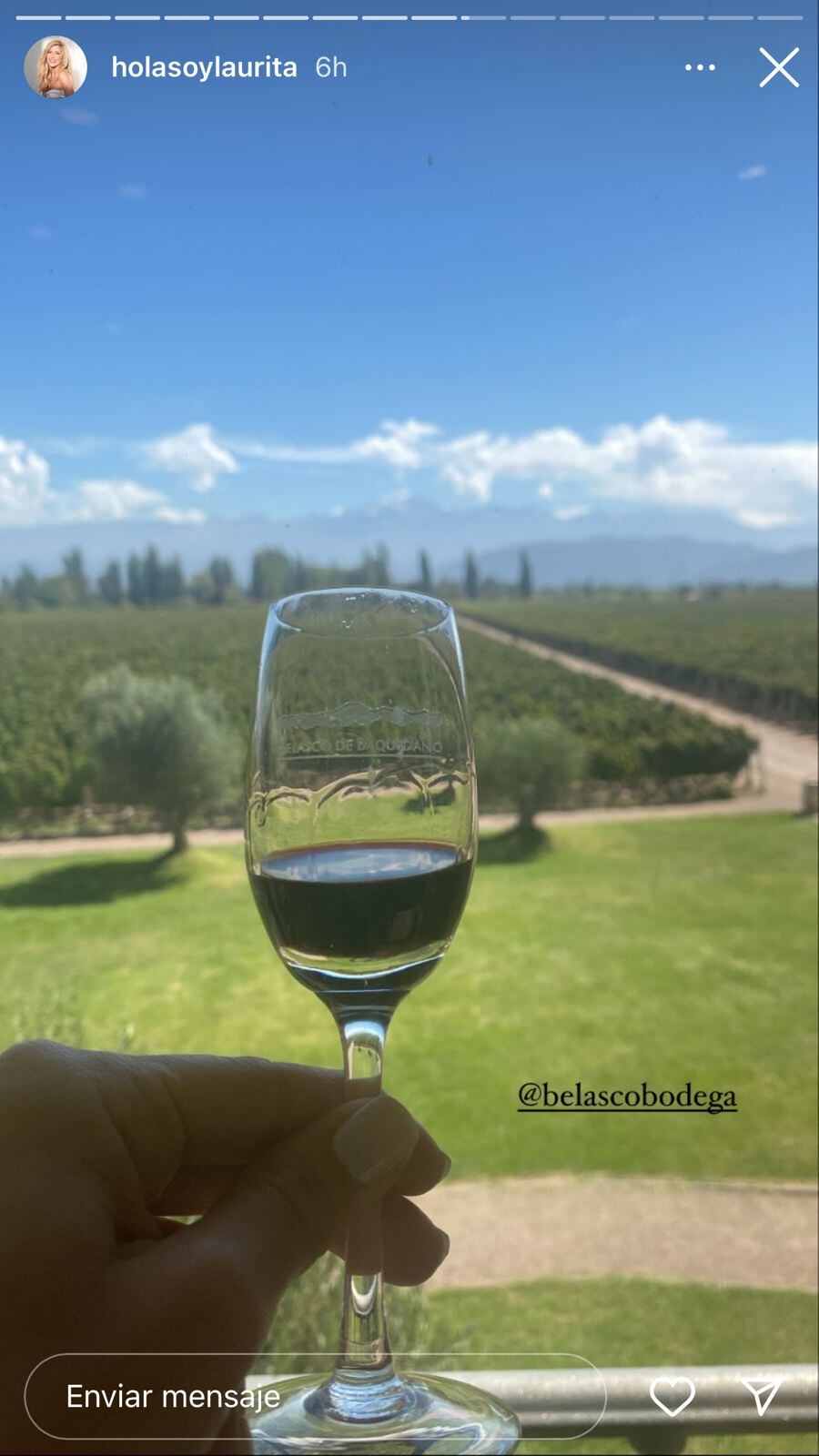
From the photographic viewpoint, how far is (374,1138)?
44 cm

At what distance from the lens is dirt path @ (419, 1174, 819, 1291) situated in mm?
2215

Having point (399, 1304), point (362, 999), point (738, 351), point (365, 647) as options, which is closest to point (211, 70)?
point (365, 647)

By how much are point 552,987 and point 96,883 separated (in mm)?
1323

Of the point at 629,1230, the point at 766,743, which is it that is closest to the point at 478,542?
the point at 766,743

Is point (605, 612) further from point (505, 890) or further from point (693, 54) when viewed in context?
point (693, 54)

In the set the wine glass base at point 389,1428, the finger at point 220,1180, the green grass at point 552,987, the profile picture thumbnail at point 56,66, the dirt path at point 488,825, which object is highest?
the profile picture thumbnail at point 56,66

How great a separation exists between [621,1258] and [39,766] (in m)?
1.69

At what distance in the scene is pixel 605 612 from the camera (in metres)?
2.31

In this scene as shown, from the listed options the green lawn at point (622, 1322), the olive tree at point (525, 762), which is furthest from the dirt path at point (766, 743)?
the green lawn at point (622, 1322)

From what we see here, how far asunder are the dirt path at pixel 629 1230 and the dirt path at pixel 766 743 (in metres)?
0.88

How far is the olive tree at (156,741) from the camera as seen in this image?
2.08 m

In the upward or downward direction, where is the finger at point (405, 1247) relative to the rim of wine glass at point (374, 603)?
downward

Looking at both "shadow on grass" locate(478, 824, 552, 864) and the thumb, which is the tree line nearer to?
"shadow on grass" locate(478, 824, 552, 864)

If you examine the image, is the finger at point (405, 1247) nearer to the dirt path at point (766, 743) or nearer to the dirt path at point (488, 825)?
the dirt path at point (488, 825)
